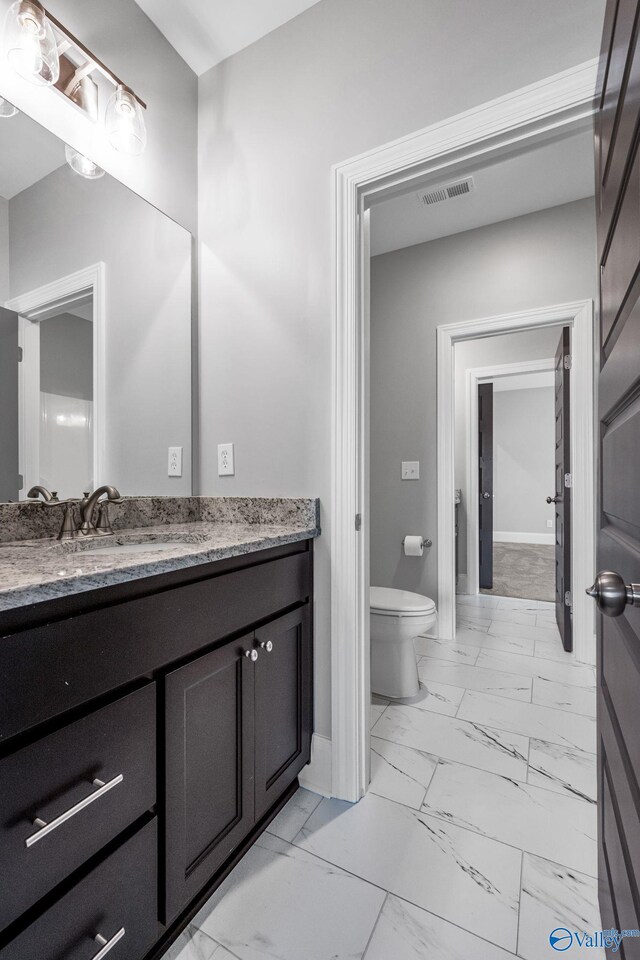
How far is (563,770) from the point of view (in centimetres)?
152

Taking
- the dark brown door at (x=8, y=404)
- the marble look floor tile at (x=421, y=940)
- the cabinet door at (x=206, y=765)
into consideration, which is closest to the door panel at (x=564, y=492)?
the marble look floor tile at (x=421, y=940)

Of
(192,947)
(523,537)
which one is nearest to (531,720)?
(192,947)

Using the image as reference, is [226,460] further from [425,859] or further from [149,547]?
[425,859]

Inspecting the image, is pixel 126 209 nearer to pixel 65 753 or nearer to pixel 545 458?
pixel 65 753

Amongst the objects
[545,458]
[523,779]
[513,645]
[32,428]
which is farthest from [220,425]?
[545,458]

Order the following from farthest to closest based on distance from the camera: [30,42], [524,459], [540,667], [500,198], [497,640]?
[524,459]
[497,640]
[500,198]
[540,667]
[30,42]

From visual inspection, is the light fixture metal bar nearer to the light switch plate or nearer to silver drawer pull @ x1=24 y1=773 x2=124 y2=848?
silver drawer pull @ x1=24 y1=773 x2=124 y2=848

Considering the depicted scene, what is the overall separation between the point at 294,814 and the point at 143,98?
2.41m

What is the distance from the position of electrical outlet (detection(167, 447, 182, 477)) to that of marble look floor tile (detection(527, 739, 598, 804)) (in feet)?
5.37

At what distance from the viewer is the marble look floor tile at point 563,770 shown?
143 centimetres

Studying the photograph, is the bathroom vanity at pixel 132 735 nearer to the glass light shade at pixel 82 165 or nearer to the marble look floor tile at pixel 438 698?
the marble look floor tile at pixel 438 698

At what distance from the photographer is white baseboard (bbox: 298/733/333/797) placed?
142cm

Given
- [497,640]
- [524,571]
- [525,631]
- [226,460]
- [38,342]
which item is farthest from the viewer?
[524,571]

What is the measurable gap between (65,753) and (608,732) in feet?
3.02
